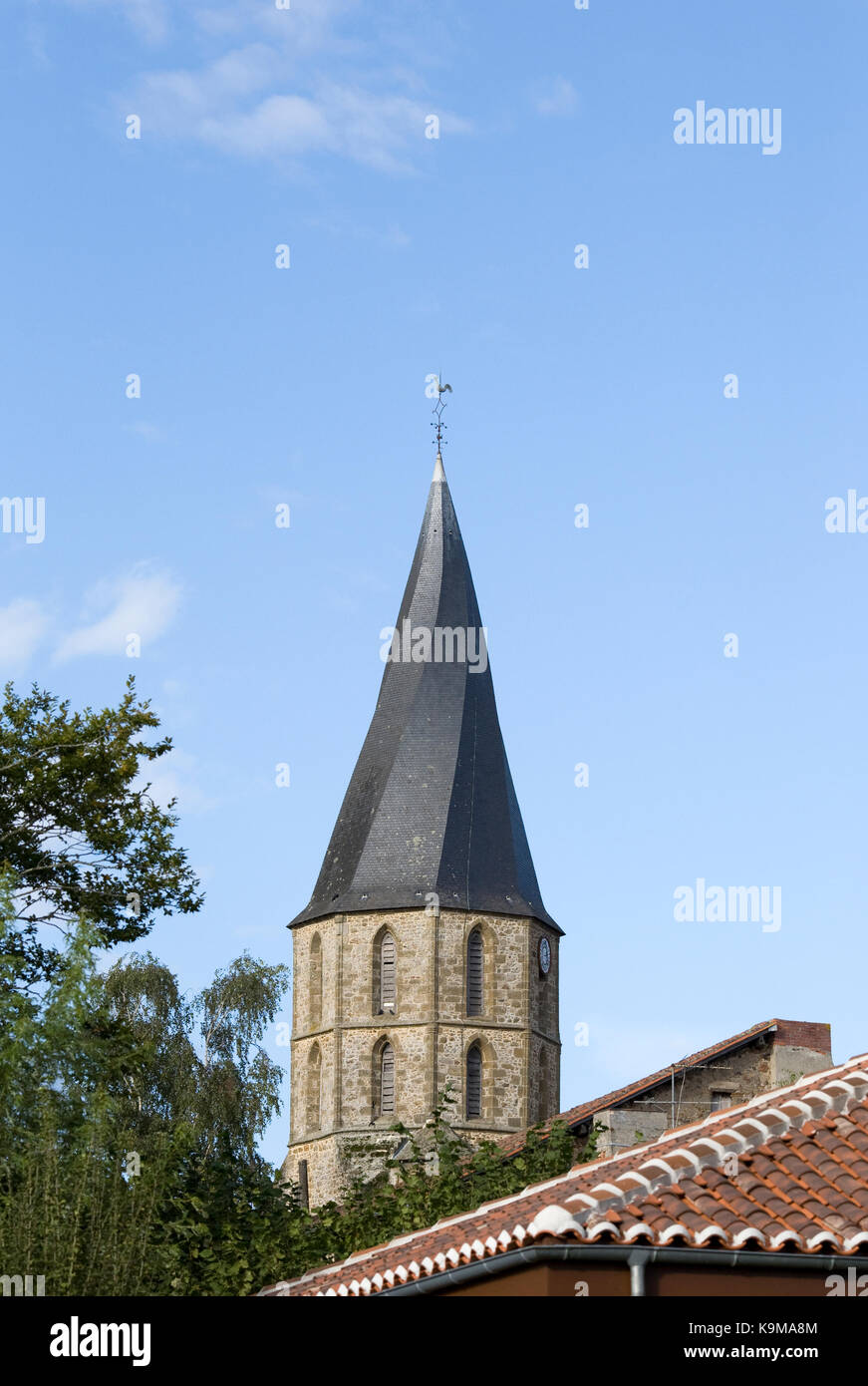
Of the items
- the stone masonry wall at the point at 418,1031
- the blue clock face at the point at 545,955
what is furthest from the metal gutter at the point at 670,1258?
the blue clock face at the point at 545,955

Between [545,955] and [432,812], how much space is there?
512cm

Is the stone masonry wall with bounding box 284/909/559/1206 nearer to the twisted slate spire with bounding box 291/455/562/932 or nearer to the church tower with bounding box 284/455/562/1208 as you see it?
the church tower with bounding box 284/455/562/1208

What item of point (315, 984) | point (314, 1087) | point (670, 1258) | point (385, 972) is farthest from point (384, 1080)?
point (670, 1258)

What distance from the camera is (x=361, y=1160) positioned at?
2062 inches

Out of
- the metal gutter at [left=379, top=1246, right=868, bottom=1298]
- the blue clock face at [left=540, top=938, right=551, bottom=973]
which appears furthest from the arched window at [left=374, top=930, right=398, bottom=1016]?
the metal gutter at [left=379, top=1246, right=868, bottom=1298]

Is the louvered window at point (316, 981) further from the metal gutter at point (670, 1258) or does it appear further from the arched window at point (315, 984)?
the metal gutter at point (670, 1258)

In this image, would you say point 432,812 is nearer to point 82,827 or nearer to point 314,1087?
point 314,1087

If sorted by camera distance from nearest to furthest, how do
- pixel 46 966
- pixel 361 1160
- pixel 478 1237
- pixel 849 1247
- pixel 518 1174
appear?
1. pixel 849 1247
2. pixel 478 1237
3. pixel 518 1174
4. pixel 46 966
5. pixel 361 1160

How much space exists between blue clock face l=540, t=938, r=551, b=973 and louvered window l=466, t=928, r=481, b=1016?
1.98 meters

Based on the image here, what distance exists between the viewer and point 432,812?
56.5 m

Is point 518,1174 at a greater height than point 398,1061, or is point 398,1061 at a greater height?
point 398,1061
